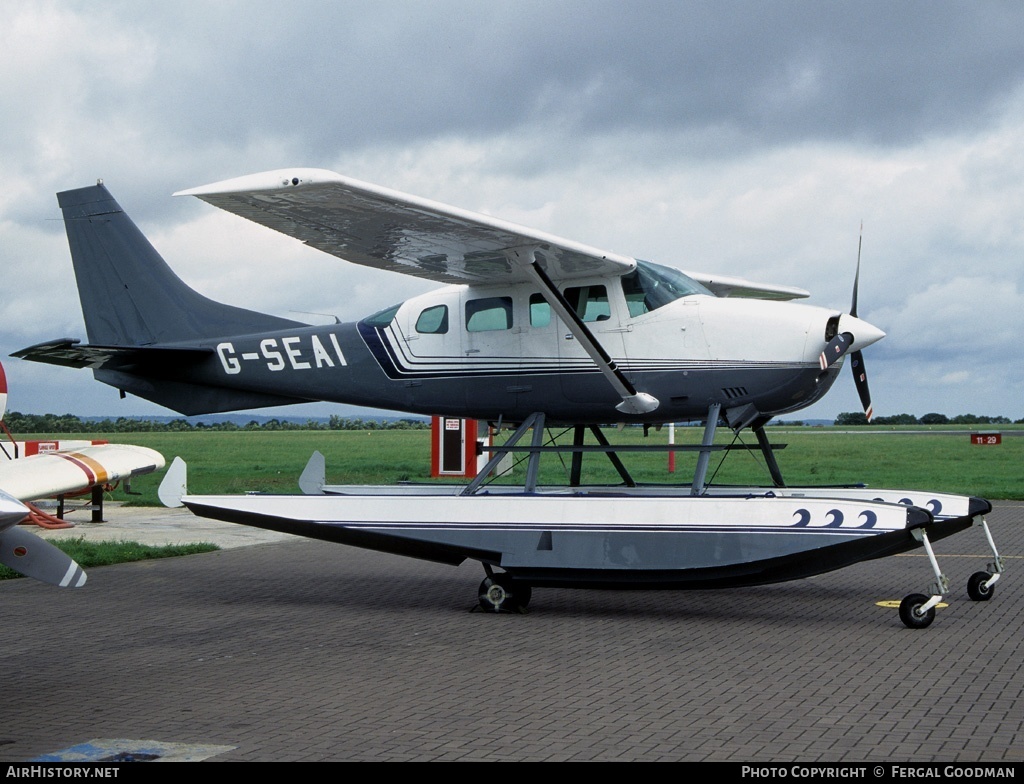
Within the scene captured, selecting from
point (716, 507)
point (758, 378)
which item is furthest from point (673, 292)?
point (716, 507)

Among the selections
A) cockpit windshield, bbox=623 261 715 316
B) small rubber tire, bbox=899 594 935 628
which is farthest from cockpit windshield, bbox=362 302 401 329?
small rubber tire, bbox=899 594 935 628

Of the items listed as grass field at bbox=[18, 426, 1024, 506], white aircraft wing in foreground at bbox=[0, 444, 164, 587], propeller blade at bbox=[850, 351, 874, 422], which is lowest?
grass field at bbox=[18, 426, 1024, 506]

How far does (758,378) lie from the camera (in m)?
10.6

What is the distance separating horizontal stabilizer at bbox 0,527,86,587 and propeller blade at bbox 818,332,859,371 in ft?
22.7

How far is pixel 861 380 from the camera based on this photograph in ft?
37.3

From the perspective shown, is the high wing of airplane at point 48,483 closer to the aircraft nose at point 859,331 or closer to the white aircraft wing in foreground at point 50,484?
the white aircraft wing in foreground at point 50,484

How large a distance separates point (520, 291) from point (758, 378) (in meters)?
2.67

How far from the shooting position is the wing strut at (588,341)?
10477 mm

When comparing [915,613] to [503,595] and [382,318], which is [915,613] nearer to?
[503,595]

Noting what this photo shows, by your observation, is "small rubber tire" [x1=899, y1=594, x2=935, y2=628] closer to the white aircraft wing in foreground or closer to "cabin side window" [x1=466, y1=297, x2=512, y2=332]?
"cabin side window" [x1=466, y1=297, x2=512, y2=332]

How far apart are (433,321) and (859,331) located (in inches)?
177

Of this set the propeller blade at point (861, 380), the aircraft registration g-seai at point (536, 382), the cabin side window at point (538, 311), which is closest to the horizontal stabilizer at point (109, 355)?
the aircraft registration g-seai at point (536, 382)

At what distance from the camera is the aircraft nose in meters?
10.5

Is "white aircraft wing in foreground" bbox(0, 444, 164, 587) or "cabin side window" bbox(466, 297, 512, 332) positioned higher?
"cabin side window" bbox(466, 297, 512, 332)
